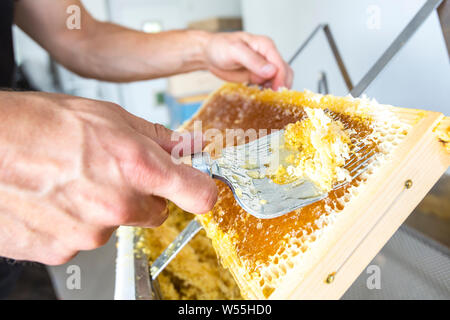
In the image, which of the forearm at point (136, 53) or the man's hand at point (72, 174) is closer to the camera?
the man's hand at point (72, 174)

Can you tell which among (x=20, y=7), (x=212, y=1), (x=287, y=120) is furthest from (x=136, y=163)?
(x=212, y=1)

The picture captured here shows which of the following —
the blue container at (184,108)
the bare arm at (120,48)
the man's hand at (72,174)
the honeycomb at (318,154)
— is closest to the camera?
the man's hand at (72,174)

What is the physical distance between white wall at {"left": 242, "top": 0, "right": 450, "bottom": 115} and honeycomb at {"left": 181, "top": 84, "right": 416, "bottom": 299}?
22cm

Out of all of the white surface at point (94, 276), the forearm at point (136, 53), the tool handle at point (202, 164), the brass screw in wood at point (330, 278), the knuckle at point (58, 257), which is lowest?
the white surface at point (94, 276)

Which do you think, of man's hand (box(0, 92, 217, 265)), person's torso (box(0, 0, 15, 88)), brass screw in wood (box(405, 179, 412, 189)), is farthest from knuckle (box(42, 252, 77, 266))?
person's torso (box(0, 0, 15, 88))

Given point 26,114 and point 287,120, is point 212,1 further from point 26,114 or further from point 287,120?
point 26,114

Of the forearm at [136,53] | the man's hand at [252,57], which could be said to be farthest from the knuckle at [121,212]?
the forearm at [136,53]

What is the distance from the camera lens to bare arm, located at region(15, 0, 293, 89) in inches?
60.9

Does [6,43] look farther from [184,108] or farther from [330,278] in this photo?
[184,108]

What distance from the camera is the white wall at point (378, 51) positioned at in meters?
0.98

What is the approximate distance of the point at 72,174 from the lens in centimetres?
51

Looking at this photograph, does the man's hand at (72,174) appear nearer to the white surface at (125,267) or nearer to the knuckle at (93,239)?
the knuckle at (93,239)

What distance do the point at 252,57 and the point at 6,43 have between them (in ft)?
3.83

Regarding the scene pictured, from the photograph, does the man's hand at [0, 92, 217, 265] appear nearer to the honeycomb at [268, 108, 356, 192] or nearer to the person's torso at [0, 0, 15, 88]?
the honeycomb at [268, 108, 356, 192]
